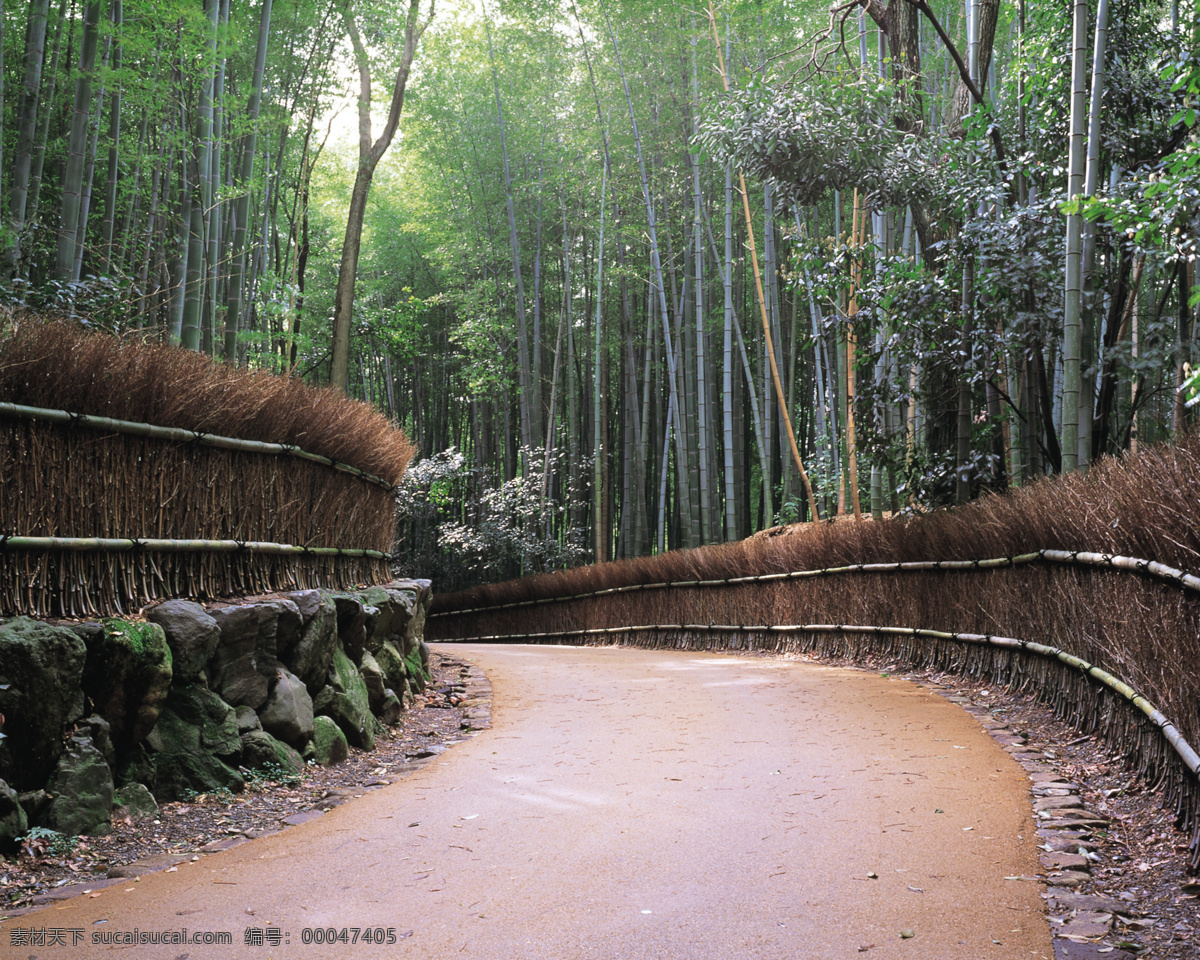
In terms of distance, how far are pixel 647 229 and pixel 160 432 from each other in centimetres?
859

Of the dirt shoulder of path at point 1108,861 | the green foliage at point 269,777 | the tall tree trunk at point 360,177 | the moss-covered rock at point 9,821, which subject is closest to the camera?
the dirt shoulder of path at point 1108,861

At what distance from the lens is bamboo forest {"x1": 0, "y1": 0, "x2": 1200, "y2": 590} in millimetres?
5008

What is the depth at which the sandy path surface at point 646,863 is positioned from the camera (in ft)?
6.24

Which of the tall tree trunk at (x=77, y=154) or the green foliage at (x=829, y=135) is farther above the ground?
the green foliage at (x=829, y=135)

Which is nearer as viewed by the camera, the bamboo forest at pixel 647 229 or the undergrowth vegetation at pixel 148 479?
the undergrowth vegetation at pixel 148 479

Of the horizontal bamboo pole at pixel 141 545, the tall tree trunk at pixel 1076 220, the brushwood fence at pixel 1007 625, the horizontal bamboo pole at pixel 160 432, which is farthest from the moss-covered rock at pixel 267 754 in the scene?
the tall tree trunk at pixel 1076 220

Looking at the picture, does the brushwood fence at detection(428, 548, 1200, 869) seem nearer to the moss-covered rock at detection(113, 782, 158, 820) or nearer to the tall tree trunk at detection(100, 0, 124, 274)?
the moss-covered rock at detection(113, 782, 158, 820)

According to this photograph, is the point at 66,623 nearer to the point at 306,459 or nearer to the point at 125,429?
the point at 125,429

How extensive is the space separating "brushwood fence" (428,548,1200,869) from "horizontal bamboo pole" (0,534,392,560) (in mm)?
3013

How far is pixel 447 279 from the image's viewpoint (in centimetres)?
1396

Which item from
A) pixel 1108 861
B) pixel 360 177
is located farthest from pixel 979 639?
pixel 360 177

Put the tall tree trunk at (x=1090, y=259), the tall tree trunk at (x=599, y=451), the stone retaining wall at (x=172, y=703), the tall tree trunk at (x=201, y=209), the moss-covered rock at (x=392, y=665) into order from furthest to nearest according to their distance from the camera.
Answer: the tall tree trunk at (x=599, y=451) → the tall tree trunk at (x=201, y=209) → the moss-covered rock at (x=392, y=665) → the tall tree trunk at (x=1090, y=259) → the stone retaining wall at (x=172, y=703)

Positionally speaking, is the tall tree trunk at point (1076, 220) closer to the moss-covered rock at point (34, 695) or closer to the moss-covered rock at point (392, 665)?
the moss-covered rock at point (392, 665)

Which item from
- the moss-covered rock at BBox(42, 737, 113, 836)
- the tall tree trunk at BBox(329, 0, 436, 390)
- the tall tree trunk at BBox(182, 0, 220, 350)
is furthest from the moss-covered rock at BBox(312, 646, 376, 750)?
the tall tree trunk at BBox(329, 0, 436, 390)
